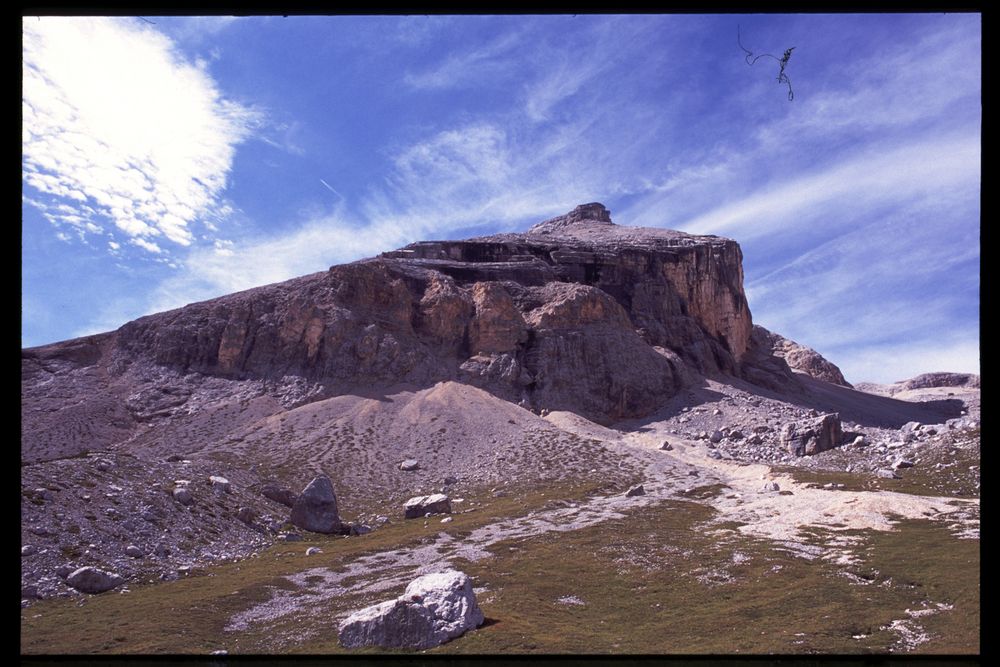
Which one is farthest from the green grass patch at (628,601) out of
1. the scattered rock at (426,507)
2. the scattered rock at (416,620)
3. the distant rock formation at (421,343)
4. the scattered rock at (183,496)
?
the distant rock formation at (421,343)

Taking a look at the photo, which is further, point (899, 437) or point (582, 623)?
point (899, 437)

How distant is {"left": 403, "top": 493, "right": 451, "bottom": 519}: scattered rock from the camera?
58594 mm

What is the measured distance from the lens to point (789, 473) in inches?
2675

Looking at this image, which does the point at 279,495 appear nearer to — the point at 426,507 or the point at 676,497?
the point at 426,507

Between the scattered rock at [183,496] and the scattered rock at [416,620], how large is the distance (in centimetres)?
3058

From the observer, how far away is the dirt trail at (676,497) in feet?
104

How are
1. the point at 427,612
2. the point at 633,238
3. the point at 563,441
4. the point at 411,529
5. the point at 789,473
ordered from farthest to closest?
the point at 633,238, the point at 563,441, the point at 789,473, the point at 411,529, the point at 427,612

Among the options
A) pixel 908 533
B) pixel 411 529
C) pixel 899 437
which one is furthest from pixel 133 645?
pixel 899 437

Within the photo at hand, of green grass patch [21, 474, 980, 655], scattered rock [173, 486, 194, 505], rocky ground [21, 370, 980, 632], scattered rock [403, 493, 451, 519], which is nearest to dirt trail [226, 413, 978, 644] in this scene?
rocky ground [21, 370, 980, 632]

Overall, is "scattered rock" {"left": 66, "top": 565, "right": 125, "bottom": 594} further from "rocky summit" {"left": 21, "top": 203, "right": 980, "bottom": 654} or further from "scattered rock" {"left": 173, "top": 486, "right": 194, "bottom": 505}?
"scattered rock" {"left": 173, "top": 486, "right": 194, "bottom": 505}

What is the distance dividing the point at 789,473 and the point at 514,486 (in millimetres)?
30802

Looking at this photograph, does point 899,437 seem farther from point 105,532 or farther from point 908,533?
point 105,532
